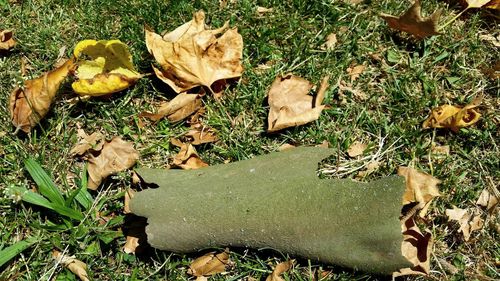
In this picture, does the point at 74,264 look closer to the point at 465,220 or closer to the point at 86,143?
the point at 86,143

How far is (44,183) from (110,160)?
0.98 ft

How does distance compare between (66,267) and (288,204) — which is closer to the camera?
(288,204)

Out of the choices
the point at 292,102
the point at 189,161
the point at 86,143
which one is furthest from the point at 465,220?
the point at 86,143

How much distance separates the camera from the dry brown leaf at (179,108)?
279 centimetres

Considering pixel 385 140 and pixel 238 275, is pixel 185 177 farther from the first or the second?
pixel 385 140

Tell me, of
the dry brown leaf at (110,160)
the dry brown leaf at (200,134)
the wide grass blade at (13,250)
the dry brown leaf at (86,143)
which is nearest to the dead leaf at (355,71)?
the dry brown leaf at (200,134)

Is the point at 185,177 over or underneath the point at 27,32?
underneath

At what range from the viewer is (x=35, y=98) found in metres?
2.70

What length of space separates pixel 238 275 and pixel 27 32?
1696 mm

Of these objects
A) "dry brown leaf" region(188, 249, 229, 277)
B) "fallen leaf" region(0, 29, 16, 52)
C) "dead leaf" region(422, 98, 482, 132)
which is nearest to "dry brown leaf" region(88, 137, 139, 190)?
"dry brown leaf" region(188, 249, 229, 277)

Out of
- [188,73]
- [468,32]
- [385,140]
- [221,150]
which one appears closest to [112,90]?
[188,73]

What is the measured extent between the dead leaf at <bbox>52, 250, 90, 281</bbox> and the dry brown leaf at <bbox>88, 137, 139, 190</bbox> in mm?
325

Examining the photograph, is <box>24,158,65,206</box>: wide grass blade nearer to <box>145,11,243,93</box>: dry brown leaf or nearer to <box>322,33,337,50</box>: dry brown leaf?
<box>145,11,243,93</box>: dry brown leaf

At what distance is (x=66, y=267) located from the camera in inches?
98.3
